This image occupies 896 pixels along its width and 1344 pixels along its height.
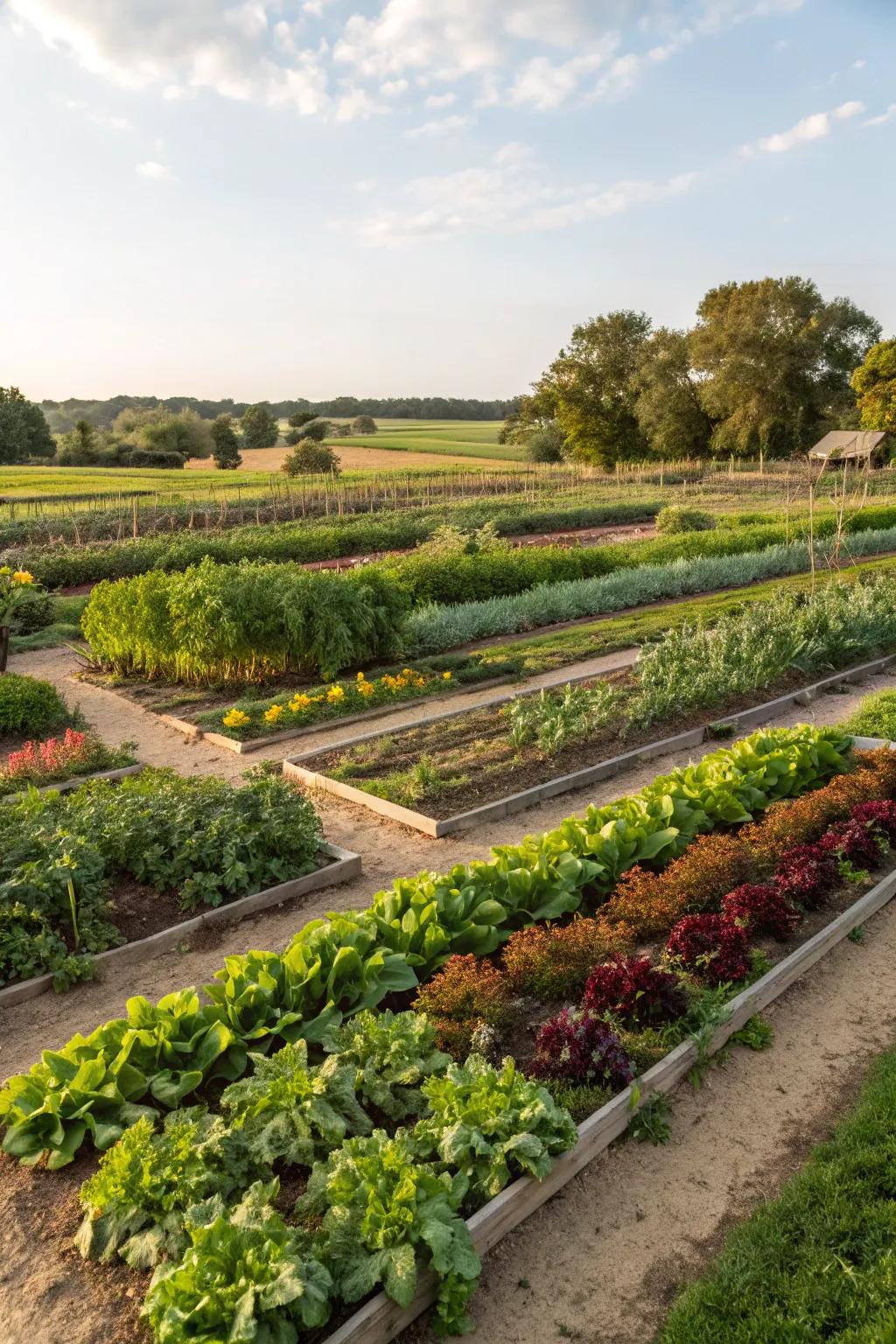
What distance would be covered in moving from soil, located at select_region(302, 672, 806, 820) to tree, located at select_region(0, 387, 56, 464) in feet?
175

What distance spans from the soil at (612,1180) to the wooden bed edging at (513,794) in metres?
1.09

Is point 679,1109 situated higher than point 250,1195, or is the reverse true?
point 250,1195

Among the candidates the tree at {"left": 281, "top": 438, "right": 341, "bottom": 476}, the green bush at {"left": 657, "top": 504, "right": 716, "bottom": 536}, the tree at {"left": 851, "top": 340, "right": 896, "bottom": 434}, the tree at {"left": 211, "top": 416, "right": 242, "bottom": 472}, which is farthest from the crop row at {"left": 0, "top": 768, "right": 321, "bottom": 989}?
the tree at {"left": 211, "top": 416, "right": 242, "bottom": 472}

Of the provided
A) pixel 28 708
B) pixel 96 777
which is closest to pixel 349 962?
pixel 96 777

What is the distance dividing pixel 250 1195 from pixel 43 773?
547 centimetres

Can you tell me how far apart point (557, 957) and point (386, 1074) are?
115 centimetres

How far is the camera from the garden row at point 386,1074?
3033mm

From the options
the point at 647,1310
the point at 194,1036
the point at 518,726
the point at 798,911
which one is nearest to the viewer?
the point at 647,1310

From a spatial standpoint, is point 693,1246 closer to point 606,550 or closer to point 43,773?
point 43,773

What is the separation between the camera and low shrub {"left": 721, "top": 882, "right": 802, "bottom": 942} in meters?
5.18

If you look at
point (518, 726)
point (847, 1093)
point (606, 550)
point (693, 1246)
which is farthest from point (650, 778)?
point (606, 550)

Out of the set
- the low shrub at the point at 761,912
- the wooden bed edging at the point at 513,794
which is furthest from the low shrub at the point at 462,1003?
the wooden bed edging at the point at 513,794

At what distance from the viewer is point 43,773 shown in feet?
25.9

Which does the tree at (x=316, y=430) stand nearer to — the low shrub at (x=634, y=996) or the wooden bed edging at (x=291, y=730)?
the wooden bed edging at (x=291, y=730)
